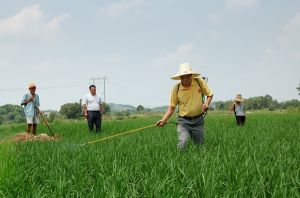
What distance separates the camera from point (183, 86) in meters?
6.46

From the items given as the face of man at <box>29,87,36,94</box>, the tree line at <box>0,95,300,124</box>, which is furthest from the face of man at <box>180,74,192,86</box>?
the tree line at <box>0,95,300,124</box>

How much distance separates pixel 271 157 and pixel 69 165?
2.24 metres

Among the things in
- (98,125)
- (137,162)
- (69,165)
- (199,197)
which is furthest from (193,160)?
(98,125)

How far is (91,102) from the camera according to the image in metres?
12.0

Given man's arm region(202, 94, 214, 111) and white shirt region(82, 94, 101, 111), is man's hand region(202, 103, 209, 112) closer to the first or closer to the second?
man's arm region(202, 94, 214, 111)

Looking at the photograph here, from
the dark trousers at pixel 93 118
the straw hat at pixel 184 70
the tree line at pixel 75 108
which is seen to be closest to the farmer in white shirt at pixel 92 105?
the dark trousers at pixel 93 118

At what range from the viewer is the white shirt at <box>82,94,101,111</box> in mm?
11984

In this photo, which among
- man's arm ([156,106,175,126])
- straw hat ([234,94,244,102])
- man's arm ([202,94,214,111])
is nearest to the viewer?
man's arm ([156,106,175,126])

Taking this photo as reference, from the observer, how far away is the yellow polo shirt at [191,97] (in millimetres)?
6430

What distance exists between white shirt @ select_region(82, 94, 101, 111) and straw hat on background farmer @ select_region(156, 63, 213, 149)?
18.7ft

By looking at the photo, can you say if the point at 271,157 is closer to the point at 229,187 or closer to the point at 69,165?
the point at 229,187

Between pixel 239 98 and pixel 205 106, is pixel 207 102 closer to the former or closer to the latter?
pixel 205 106

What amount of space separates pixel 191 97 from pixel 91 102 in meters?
6.04

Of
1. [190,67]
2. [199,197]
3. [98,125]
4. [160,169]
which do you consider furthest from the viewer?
[98,125]
